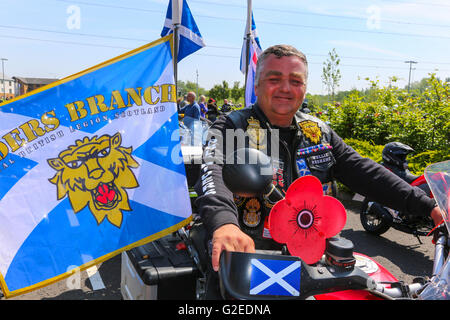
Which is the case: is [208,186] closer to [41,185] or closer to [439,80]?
[41,185]

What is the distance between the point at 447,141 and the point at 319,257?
282 inches

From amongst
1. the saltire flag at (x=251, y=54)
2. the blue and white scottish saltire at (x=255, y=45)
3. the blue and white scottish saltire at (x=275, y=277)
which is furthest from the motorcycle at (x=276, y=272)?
the blue and white scottish saltire at (x=255, y=45)

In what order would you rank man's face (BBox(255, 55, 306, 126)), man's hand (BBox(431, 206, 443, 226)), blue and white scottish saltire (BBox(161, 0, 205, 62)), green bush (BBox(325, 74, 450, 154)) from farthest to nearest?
green bush (BBox(325, 74, 450, 154)), blue and white scottish saltire (BBox(161, 0, 205, 62)), man's face (BBox(255, 55, 306, 126)), man's hand (BBox(431, 206, 443, 226))

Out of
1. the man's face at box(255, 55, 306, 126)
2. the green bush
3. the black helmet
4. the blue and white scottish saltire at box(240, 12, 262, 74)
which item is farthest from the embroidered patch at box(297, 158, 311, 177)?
the blue and white scottish saltire at box(240, 12, 262, 74)

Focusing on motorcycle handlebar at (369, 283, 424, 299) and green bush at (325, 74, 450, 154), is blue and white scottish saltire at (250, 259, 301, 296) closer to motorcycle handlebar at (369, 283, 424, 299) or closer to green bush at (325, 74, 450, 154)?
motorcycle handlebar at (369, 283, 424, 299)

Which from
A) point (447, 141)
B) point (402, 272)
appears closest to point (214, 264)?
point (402, 272)

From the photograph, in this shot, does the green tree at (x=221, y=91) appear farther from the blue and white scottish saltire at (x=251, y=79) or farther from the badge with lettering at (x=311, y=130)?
the badge with lettering at (x=311, y=130)

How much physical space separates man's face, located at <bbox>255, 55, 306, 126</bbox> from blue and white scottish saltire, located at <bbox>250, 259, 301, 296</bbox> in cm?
108

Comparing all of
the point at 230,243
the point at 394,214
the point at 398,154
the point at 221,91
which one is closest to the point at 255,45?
the point at 398,154

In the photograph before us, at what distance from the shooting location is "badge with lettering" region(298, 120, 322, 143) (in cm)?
210

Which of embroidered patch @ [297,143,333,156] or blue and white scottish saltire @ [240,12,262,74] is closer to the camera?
embroidered patch @ [297,143,333,156]

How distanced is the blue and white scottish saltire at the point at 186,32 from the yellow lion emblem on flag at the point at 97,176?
3.63 metres

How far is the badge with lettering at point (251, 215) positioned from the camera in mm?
1882

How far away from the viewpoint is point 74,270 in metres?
2.73
